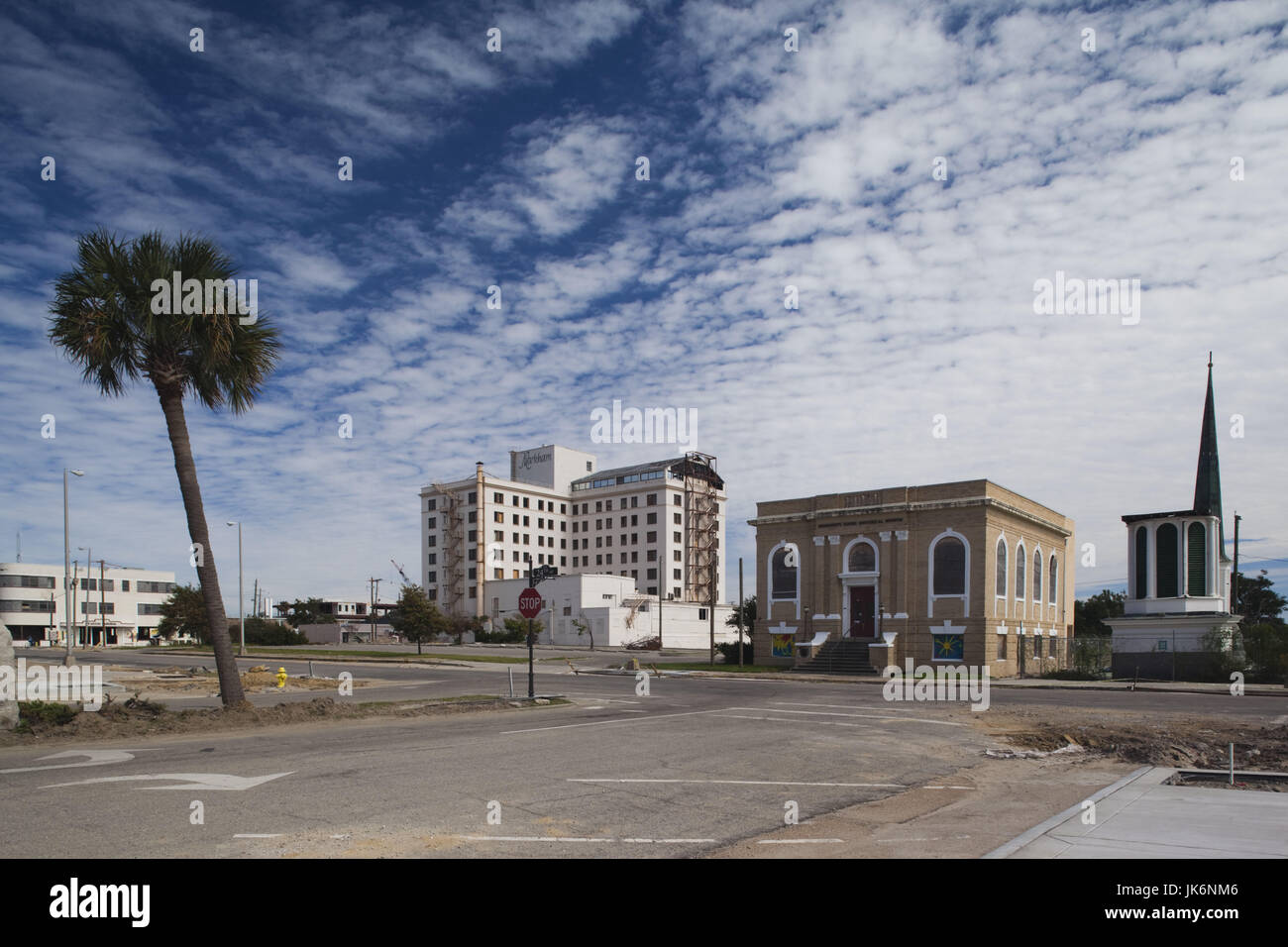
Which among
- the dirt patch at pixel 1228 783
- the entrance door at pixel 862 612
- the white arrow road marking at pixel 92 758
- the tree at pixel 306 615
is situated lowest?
the tree at pixel 306 615

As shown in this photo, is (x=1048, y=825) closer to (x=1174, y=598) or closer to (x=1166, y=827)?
(x=1166, y=827)

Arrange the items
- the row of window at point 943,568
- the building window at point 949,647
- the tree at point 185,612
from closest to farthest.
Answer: the building window at point 949,647 → the row of window at point 943,568 → the tree at point 185,612

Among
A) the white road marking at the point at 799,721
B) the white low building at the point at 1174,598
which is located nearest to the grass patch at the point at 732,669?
the white low building at the point at 1174,598

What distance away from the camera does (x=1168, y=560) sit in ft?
141

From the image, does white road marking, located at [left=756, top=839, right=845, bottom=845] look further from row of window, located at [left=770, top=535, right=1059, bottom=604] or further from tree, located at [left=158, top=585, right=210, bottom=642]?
tree, located at [left=158, top=585, right=210, bottom=642]

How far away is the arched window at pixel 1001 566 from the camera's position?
47938 mm

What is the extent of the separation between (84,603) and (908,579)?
102 m

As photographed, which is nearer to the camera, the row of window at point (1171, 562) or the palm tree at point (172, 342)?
A: the palm tree at point (172, 342)

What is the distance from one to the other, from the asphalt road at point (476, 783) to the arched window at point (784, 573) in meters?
31.6

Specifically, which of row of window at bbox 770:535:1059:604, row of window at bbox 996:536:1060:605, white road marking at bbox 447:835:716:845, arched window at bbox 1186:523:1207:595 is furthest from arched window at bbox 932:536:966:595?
white road marking at bbox 447:835:716:845

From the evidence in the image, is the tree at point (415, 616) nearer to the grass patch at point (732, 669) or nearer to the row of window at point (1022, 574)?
the grass patch at point (732, 669)

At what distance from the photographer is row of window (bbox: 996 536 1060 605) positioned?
4828 cm

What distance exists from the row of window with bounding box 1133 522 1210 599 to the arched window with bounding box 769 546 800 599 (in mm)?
17568

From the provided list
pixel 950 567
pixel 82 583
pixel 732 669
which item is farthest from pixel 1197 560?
pixel 82 583
